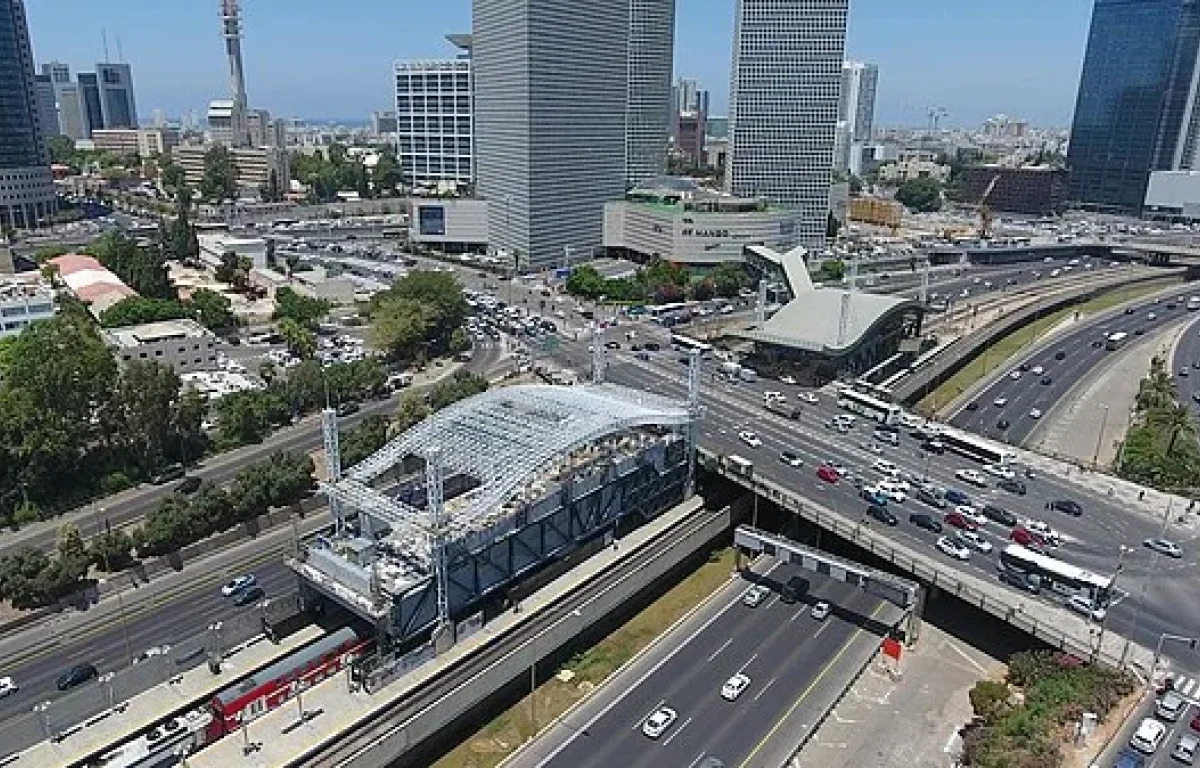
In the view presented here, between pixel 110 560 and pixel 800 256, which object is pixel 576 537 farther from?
pixel 800 256

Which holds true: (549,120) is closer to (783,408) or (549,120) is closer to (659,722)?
(783,408)

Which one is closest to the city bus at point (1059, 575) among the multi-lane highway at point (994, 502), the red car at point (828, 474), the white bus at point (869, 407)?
the multi-lane highway at point (994, 502)

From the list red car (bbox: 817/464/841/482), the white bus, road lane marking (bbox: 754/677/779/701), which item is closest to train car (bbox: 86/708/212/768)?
road lane marking (bbox: 754/677/779/701)

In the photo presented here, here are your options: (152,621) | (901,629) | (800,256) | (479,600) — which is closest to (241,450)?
(152,621)

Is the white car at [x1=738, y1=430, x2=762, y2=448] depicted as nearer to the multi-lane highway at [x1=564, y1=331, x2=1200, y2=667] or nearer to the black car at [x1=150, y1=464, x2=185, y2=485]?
the multi-lane highway at [x1=564, y1=331, x2=1200, y2=667]

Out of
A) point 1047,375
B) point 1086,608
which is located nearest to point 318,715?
point 1086,608

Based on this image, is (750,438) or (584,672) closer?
(584,672)
